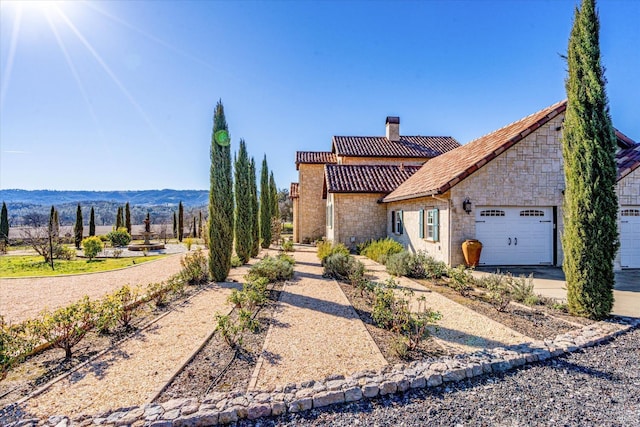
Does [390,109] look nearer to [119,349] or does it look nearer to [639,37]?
[639,37]

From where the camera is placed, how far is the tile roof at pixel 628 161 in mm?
10672

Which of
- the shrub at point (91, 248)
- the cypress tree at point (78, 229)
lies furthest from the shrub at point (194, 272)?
the cypress tree at point (78, 229)

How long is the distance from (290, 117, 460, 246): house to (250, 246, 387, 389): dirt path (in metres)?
9.85

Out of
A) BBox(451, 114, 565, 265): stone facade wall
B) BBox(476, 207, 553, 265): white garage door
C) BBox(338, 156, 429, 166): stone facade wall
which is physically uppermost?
BBox(338, 156, 429, 166): stone facade wall

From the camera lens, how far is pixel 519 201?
11.7 meters

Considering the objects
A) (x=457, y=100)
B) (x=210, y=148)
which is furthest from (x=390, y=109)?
(x=210, y=148)

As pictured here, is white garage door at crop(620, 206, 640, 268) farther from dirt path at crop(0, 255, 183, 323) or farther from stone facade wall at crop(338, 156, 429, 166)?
dirt path at crop(0, 255, 183, 323)

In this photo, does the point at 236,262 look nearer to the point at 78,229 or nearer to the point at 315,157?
the point at 315,157

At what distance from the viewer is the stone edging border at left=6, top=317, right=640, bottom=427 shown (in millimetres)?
3242

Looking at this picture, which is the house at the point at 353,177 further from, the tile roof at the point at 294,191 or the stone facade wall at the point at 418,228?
the stone facade wall at the point at 418,228

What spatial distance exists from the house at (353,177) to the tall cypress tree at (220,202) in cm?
712

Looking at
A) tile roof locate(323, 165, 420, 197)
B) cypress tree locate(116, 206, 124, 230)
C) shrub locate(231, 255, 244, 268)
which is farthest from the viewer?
cypress tree locate(116, 206, 124, 230)

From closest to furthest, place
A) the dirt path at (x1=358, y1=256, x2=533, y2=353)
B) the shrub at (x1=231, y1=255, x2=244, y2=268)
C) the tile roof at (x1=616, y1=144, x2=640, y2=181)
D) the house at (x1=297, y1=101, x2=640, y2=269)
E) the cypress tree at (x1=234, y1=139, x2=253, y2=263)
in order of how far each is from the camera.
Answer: the dirt path at (x1=358, y1=256, x2=533, y2=353), the tile roof at (x1=616, y1=144, x2=640, y2=181), the house at (x1=297, y1=101, x2=640, y2=269), the shrub at (x1=231, y1=255, x2=244, y2=268), the cypress tree at (x1=234, y1=139, x2=253, y2=263)

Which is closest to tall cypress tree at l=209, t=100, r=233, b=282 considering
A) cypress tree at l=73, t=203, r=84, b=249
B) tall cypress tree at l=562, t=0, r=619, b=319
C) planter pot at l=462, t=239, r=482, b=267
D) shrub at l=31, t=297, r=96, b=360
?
shrub at l=31, t=297, r=96, b=360
